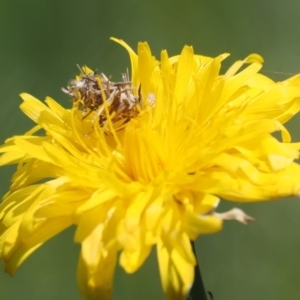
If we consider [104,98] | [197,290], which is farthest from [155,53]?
[197,290]

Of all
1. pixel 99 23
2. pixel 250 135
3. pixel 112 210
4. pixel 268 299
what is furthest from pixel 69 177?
pixel 99 23

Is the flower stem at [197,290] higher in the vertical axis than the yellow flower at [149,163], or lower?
lower

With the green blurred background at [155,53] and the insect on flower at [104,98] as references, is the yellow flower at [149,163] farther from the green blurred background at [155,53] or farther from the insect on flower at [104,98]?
the green blurred background at [155,53]

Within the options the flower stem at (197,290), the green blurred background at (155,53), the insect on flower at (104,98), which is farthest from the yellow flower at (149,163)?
the green blurred background at (155,53)

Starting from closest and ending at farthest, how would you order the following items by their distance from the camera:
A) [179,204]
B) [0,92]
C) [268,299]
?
[179,204], [268,299], [0,92]

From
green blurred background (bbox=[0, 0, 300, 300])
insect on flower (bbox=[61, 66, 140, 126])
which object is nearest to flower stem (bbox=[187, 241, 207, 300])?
insect on flower (bbox=[61, 66, 140, 126])

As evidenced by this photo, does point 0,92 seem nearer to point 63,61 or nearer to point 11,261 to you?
point 63,61

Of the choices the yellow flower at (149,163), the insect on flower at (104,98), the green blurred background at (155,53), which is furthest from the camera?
the green blurred background at (155,53)

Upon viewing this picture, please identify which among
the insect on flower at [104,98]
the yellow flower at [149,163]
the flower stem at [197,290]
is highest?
the insect on flower at [104,98]
